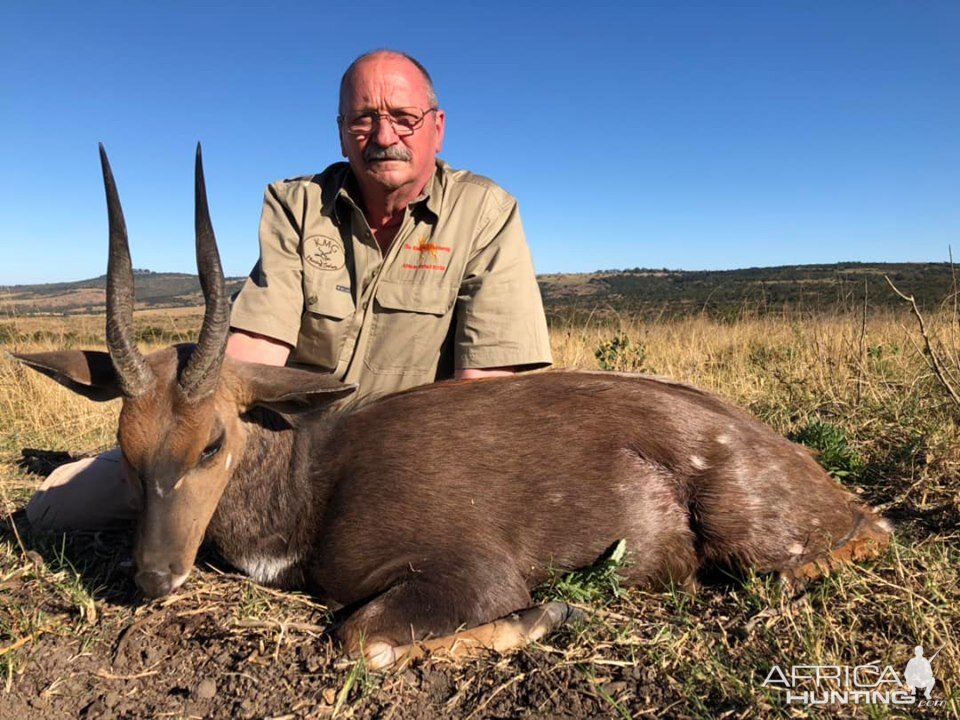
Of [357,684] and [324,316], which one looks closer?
[357,684]

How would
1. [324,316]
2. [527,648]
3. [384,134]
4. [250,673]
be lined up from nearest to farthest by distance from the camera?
[250,673] → [527,648] → [384,134] → [324,316]

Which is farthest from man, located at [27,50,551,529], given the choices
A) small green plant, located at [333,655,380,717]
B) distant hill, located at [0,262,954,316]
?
small green plant, located at [333,655,380,717]

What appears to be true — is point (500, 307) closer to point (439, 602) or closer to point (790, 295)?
point (439, 602)

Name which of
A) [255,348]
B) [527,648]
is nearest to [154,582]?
[527,648]

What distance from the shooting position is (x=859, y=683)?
2.75 metres

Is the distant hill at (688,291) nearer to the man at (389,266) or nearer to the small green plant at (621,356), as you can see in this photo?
the man at (389,266)

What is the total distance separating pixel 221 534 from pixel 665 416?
7.62ft

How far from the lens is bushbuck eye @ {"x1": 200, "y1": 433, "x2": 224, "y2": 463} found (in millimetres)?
3409

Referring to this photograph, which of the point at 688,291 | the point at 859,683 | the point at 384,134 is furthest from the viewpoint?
the point at 688,291

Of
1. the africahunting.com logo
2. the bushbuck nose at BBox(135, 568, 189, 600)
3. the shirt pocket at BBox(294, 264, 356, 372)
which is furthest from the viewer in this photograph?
the shirt pocket at BBox(294, 264, 356, 372)

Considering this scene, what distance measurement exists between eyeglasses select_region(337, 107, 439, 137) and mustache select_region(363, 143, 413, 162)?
0.40 ft

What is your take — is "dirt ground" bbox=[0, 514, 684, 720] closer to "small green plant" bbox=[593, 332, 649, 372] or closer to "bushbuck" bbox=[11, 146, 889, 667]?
"bushbuck" bbox=[11, 146, 889, 667]

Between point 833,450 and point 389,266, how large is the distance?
331cm

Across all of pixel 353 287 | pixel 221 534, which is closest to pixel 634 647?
pixel 221 534
